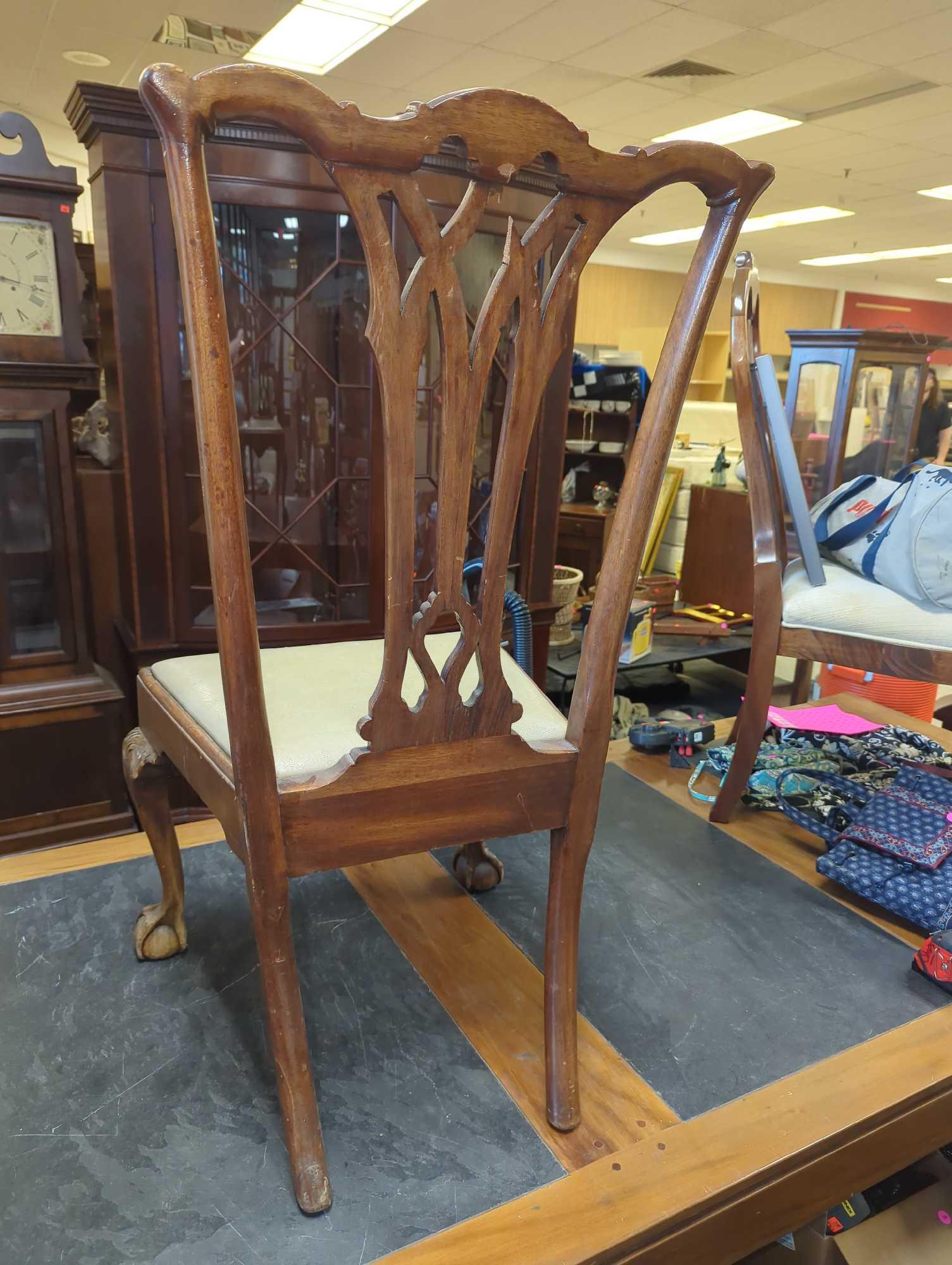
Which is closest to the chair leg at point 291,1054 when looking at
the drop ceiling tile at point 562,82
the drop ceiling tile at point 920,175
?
the drop ceiling tile at point 562,82

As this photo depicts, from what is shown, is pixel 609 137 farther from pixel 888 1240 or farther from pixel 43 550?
pixel 888 1240

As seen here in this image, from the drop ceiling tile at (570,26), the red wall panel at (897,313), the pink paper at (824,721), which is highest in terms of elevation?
the drop ceiling tile at (570,26)

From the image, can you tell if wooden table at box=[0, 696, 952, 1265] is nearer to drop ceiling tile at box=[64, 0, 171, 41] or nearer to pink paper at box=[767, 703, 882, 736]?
pink paper at box=[767, 703, 882, 736]

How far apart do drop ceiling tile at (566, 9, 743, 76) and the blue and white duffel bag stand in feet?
9.88

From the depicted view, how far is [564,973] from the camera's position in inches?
36.5

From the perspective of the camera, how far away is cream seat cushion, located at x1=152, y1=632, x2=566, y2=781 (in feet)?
2.75

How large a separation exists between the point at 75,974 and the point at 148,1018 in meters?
0.15

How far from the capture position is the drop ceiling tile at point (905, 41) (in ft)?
11.6

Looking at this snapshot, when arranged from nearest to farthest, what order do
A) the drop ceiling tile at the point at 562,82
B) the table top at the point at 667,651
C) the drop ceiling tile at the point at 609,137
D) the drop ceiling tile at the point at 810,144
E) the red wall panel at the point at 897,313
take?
the table top at the point at 667,651 < the drop ceiling tile at the point at 562,82 < the drop ceiling tile at the point at 810,144 < the drop ceiling tile at the point at 609,137 < the red wall panel at the point at 897,313

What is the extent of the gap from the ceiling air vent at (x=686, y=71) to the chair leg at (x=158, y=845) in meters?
4.37

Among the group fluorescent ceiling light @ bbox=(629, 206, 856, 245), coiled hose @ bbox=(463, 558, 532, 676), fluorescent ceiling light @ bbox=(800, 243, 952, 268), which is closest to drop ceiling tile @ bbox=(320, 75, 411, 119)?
fluorescent ceiling light @ bbox=(629, 206, 856, 245)

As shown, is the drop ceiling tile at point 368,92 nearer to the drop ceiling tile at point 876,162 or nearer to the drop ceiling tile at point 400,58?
the drop ceiling tile at point 400,58

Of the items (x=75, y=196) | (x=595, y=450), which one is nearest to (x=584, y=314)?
(x=595, y=450)

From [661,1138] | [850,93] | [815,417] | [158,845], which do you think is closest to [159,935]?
[158,845]
